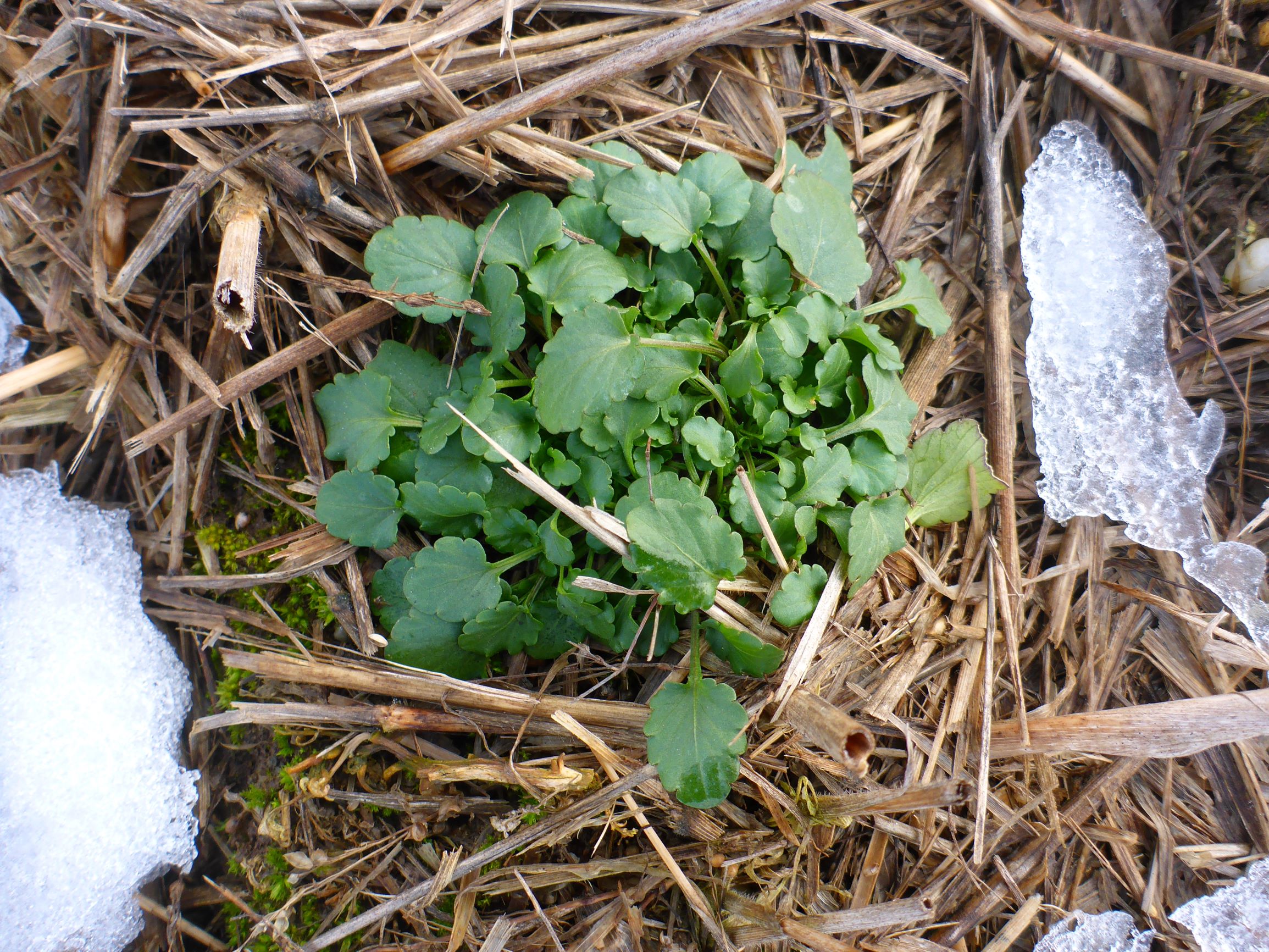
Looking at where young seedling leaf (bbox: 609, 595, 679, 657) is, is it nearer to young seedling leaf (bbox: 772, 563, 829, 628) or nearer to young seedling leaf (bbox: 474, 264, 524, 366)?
young seedling leaf (bbox: 772, 563, 829, 628)

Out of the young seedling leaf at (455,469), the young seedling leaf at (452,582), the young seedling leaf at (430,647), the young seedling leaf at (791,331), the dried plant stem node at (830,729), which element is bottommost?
the young seedling leaf at (430,647)

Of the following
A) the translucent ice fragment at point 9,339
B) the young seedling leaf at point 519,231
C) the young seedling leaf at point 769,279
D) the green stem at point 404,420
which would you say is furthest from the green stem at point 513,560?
the translucent ice fragment at point 9,339

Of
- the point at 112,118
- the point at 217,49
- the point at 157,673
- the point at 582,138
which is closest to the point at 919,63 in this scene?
the point at 582,138

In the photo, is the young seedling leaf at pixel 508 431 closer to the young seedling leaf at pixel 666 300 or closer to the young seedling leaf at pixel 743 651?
the young seedling leaf at pixel 666 300

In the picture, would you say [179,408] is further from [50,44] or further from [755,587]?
[755,587]

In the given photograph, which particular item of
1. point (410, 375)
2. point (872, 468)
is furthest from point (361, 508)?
point (872, 468)

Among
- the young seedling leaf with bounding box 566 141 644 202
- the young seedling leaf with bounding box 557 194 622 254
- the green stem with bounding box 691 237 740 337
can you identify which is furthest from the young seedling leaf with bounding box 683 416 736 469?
the young seedling leaf with bounding box 566 141 644 202

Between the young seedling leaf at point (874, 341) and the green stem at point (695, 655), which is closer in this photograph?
the green stem at point (695, 655)

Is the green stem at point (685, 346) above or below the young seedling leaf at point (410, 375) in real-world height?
above
